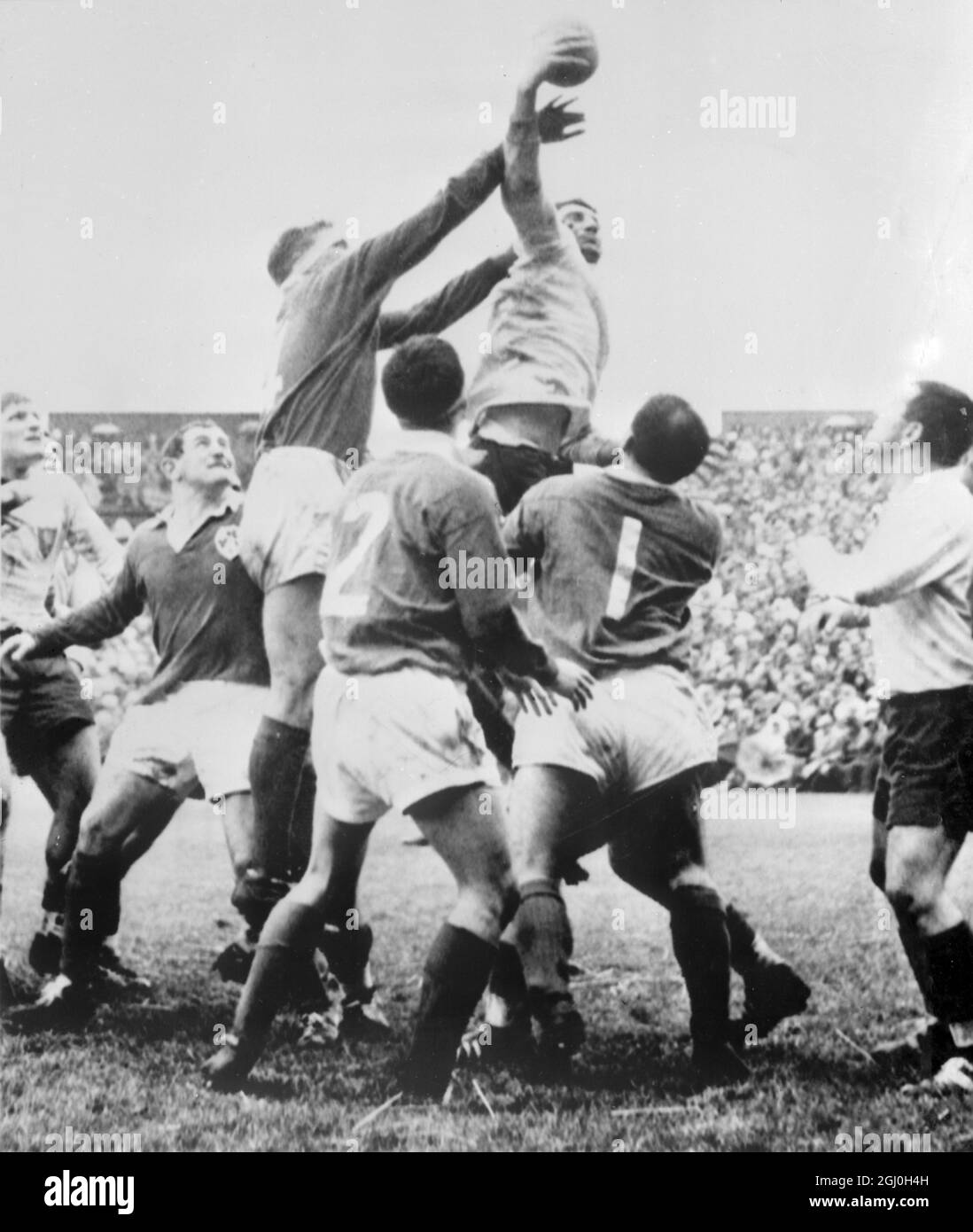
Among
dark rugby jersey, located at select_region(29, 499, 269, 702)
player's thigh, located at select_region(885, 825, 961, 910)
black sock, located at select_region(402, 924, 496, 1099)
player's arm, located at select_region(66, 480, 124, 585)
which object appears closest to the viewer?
black sock, located at select_region(402, 924, 496, 1099)

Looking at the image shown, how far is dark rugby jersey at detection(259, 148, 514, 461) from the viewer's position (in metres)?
3.69

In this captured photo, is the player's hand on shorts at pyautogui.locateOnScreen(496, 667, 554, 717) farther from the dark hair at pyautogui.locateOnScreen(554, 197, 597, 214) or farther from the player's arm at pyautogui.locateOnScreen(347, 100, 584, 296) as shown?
the dark hair at pyautogui.locateOnScreen(554, 197, 597, 214)

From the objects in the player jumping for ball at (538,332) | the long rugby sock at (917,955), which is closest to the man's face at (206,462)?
the player jumping for ball at (538,332)

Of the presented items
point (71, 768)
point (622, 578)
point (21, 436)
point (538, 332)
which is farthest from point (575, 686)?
point (21, 436)

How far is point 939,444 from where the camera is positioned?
3730mm

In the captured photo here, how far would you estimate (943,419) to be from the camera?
3.74m

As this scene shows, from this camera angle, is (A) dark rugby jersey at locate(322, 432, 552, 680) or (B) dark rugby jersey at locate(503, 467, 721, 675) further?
(B) dark rugby jersey at locate(503, 467, 721, 675)

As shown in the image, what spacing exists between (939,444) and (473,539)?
1372 millimetres

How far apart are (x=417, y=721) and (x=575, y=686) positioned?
0.43 m

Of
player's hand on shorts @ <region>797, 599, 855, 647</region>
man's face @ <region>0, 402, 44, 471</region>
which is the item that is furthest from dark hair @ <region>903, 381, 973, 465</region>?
man's face @ <region>0, 402, 44, 471</region>

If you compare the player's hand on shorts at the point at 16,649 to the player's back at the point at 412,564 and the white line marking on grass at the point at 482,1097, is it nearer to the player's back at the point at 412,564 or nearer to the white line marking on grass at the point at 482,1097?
the player's back at the point at 412,564

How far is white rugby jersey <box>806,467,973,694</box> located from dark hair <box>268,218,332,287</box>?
169 centimetres

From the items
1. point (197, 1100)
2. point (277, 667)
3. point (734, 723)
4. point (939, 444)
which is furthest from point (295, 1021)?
point (939, 444)

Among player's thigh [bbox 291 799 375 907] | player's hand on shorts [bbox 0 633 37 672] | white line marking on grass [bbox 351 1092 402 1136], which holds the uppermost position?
player's hand on shorts [bbox 0 633 37 672]
